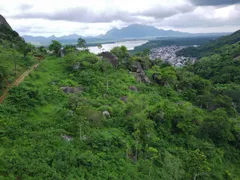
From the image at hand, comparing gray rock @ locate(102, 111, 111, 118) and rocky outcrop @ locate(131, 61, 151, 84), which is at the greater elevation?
rocky outcrop @ locate(131, 61, 151, 84)

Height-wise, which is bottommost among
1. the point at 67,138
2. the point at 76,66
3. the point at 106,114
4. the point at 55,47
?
the point at 67,138

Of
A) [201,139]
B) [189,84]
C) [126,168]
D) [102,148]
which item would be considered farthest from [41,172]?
[189,84]

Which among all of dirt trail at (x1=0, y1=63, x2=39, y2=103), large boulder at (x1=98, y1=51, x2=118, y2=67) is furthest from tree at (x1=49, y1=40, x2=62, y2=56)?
dirt trail at (x1=0, y1=63, x2=39, y2=103)

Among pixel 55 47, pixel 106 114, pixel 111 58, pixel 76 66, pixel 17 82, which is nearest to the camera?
pixel 106 114

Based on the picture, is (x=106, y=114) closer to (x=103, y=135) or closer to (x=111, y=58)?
(x=103, y=135)

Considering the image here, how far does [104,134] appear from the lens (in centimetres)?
2292

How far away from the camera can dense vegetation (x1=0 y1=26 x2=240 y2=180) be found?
703 inches

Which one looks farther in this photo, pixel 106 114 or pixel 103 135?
pixel 106 114

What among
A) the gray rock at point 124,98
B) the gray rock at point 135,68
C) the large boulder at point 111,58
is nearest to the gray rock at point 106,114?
the gray rock at point 124,98

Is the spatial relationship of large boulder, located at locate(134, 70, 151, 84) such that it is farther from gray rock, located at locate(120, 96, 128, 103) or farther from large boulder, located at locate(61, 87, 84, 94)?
large boulder, located at locate(61, 87, 84, 94)

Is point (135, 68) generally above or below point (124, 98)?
above

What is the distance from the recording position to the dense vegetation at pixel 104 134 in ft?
58.5

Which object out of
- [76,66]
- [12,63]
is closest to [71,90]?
[76,66]

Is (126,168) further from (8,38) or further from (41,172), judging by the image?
(8,38)
